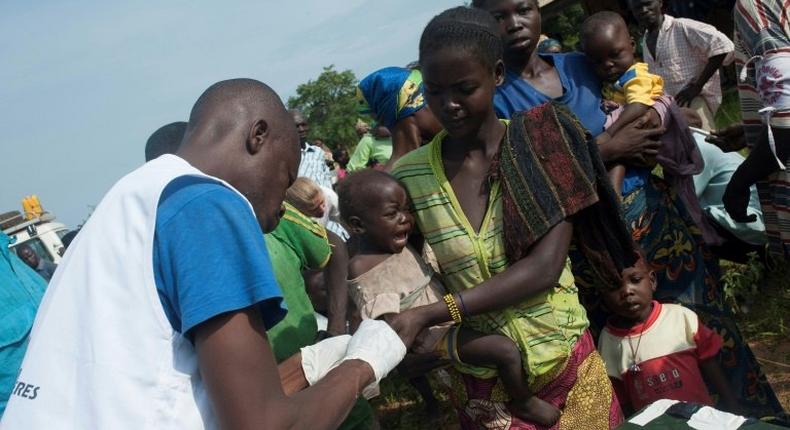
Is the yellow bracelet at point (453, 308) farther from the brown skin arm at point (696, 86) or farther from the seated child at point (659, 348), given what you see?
the brown skin arm at point (696, 86)

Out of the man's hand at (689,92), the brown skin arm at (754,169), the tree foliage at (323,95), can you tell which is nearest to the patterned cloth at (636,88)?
the brown skin arm at (754,169)

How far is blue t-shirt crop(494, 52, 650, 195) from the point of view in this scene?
8.72 ft

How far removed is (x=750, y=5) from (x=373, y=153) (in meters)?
5.14

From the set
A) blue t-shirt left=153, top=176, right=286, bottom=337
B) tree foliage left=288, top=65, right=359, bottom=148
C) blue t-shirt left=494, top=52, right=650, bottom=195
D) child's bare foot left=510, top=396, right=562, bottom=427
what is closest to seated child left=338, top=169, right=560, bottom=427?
child's bare foot left=510, top=396, right=562, bottom=427

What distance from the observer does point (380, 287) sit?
7.34 feet

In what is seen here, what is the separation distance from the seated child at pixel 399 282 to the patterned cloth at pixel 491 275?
47 mm

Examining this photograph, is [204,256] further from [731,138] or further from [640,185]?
[731,138]

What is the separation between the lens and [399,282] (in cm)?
223

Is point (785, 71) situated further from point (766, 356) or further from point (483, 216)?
point (766, 356)

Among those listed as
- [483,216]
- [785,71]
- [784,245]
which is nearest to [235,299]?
[483,216]

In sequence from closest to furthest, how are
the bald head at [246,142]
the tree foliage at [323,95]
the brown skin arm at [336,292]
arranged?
the bald head at [246,142]
the brown skin arm at [336,292]
the tree foliage at [323,95]

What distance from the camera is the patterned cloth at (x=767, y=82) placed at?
87.5 inches

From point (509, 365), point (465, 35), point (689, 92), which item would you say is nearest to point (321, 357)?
point (509, 365)

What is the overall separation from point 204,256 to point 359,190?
121 cm
